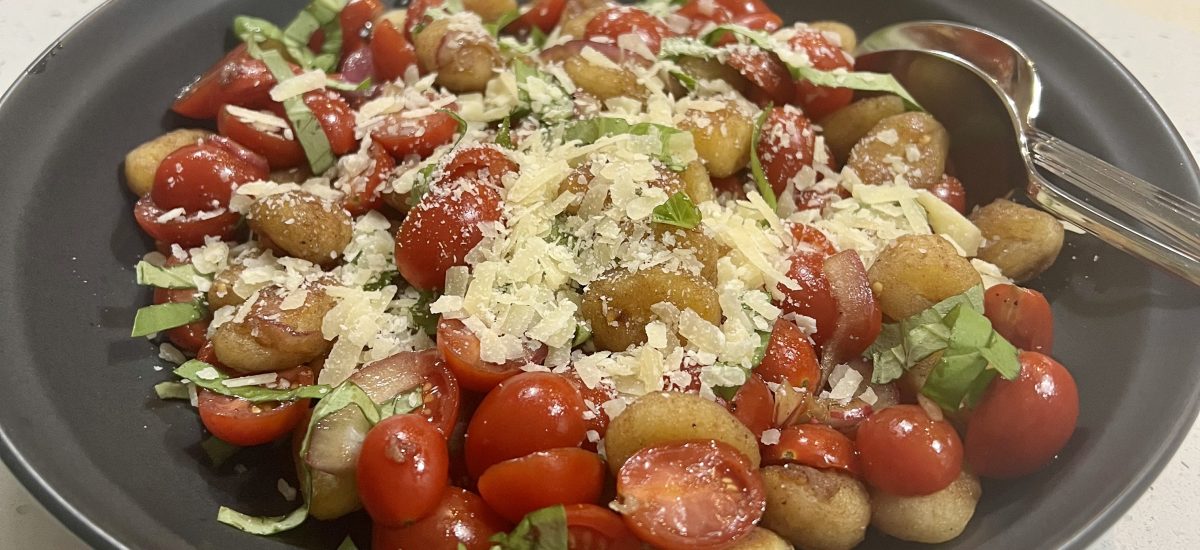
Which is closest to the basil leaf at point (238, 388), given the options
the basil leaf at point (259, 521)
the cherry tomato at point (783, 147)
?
the basil leaf at point (259, 521)

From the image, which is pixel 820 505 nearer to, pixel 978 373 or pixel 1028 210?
pixel 978 373

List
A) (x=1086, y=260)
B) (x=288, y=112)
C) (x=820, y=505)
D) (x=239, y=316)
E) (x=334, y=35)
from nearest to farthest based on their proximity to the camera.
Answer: (x=820, y=505)
(x=239, y=316)
(x=1086, y=260)
(x=288, y=112)
(x=334, y=35)

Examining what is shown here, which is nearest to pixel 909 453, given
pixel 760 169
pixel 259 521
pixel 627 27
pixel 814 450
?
pixel 814 450

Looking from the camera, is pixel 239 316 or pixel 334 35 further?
pixel 334 35

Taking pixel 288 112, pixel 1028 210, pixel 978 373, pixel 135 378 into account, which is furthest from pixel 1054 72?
pixel 135 378

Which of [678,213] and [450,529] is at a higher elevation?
[678,213]

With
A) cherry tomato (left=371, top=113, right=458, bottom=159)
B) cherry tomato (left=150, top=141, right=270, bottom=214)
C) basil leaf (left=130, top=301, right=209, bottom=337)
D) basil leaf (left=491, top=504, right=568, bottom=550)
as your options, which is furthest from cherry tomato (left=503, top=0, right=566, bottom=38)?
basil leaf (left=491, top=504, right=568, bottom=550)

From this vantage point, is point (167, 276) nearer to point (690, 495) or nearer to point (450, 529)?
point (450, 529)
